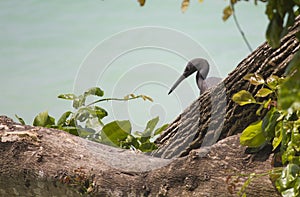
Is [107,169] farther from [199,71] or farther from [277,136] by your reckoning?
[199,71]

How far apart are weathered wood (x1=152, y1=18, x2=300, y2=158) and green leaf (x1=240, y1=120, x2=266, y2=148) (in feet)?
1.22

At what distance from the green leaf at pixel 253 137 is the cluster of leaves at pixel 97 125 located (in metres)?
1.00

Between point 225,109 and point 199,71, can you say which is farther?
point 199,71

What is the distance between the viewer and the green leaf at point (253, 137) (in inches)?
74.8

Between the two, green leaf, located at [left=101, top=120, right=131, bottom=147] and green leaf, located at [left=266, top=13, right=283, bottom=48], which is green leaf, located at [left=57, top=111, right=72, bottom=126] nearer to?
green leaf, located at [left=101, top=120, right=131, bottom=147]

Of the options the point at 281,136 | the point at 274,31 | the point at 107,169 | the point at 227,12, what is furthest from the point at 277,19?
the point at 107,169

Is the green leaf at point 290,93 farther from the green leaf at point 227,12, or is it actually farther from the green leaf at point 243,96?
the green leaf at point 243,96

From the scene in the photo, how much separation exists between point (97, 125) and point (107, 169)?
2.92 feet

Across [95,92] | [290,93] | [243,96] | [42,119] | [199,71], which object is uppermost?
[290,93]

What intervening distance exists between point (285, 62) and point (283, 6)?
1.35 m

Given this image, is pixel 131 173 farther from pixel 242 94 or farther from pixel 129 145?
pixel 129 145

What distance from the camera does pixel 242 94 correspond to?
1979mm

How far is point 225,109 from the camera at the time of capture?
241 cm

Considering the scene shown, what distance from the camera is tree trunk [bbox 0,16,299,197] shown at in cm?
198
